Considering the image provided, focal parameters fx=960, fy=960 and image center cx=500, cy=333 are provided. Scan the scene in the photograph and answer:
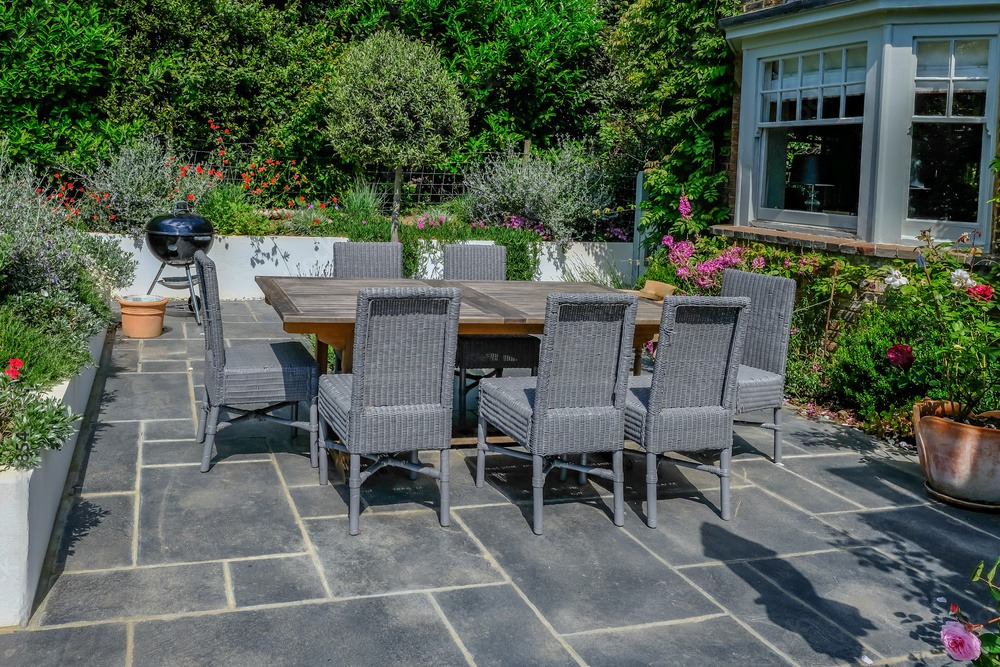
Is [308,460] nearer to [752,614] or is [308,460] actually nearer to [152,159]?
[752,614]

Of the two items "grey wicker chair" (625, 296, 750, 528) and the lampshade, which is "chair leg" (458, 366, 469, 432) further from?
the lampshade

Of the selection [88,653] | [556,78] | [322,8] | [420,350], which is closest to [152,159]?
[322,8]

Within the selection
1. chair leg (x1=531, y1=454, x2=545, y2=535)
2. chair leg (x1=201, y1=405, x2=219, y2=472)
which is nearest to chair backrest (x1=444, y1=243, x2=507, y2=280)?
chair leg (x1=201, y1=405, x2=219, y2=472)

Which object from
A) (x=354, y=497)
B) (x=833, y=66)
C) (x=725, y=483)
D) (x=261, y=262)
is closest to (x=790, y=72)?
(x=833, y=66)

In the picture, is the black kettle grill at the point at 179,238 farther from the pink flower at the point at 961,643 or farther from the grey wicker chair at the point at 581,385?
the pink flower at the point at 961,643

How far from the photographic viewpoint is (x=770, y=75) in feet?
26.2

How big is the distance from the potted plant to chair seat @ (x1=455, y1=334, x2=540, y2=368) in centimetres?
201

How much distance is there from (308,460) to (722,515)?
6.92 feet

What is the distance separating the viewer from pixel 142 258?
10109 mm

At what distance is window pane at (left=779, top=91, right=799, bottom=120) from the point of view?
302 inches

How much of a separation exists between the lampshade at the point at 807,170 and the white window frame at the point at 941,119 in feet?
2.90

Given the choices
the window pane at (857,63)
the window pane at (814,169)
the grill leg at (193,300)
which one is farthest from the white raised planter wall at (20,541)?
the window pane at (857,63)

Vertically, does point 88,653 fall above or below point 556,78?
below

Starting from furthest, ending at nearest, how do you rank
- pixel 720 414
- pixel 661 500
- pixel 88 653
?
pixel 661 500, pixel 720 414, pixel 88 653
